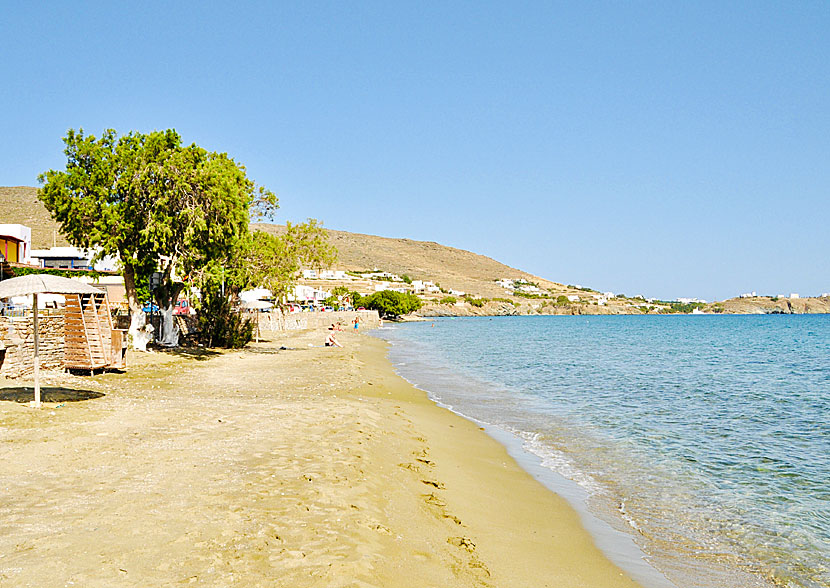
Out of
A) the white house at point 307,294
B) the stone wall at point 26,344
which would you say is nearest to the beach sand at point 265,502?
the stone wall at point 26,344

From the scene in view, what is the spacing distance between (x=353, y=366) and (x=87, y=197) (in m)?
10.4

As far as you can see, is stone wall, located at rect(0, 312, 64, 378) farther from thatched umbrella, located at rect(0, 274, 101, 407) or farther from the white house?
the white house

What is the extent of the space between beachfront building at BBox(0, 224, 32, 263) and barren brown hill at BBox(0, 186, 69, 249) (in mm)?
40355

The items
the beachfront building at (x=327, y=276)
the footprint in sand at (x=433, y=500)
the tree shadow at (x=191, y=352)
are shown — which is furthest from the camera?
the beachfront building at (x=327, y=276)

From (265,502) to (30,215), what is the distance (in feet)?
371

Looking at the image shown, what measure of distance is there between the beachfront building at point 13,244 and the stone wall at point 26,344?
22.2 metres

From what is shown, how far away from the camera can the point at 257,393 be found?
1474 cm

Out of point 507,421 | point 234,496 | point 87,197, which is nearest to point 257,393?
point 507,421

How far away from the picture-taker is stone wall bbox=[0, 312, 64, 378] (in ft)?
44.3

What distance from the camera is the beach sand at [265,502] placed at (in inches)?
187

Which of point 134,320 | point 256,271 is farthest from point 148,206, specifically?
point 256,271

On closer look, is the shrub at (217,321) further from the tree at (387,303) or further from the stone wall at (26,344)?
the tree at (387,303)

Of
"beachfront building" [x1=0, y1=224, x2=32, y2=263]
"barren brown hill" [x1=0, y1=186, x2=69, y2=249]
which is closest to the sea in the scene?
"beachfront building" [x1=0, y1=224, x2=32, y2=263]

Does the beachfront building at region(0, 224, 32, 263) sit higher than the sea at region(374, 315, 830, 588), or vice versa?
the beachfront building at region(0, 224, 32, 263)
